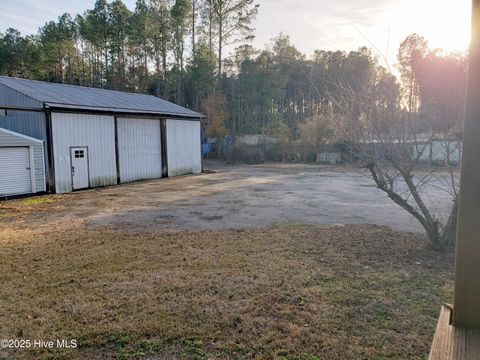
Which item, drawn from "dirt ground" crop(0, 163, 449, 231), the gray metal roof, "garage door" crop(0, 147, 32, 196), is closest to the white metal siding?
the gray metal roof

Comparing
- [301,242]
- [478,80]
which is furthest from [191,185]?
[478,80]

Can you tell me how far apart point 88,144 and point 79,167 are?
1065mm

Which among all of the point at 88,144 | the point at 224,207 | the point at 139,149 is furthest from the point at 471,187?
the point at 139,149

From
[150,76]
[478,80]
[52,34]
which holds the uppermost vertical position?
[52,34]

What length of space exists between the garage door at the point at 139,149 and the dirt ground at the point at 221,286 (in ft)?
26.9

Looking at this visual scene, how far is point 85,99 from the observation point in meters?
16.3

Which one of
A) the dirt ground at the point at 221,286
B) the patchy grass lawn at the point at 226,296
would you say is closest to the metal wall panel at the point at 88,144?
the dirt ground at the point at 221,286

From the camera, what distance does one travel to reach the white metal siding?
66.1 feet

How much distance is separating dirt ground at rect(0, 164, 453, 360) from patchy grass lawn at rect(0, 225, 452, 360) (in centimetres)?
2

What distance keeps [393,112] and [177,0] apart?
33851mm

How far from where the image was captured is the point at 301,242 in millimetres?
6547

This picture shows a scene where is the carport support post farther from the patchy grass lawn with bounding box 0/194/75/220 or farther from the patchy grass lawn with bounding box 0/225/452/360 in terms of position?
the patchy grass lawn with bounding box 0/225/452/360

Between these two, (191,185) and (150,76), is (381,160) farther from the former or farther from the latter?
(150,76)

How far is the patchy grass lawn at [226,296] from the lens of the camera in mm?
3092
